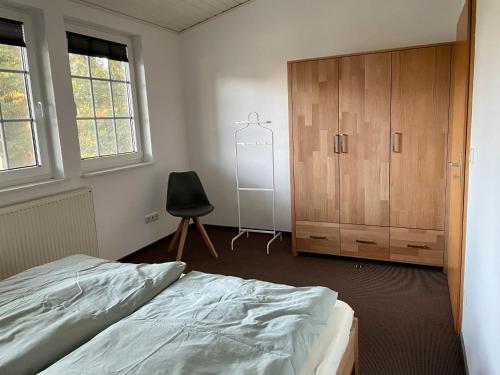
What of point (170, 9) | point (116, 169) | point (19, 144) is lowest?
point (116, 169)

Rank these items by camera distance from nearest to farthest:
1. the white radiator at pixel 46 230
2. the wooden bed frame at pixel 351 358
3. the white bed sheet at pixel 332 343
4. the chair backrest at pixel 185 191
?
the white bed sheet at pixel 332 343 < the wooden bed frame at pixel 351 358 < the white radiator at pixel 46 230 < the chair backrest at pixel 185 191

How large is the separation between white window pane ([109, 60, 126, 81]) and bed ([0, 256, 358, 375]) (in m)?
2.46

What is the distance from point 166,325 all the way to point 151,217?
297cm

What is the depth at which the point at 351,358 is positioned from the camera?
1869mm

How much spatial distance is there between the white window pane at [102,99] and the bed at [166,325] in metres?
2.09

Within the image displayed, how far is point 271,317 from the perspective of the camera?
1578 mm

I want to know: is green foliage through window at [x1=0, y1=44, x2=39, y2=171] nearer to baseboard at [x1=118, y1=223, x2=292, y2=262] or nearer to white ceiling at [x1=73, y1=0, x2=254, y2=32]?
white ceiling at [x1=73, y1=0, x2=254, y2=32]

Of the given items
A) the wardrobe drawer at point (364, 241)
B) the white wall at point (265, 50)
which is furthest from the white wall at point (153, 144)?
the wardrobe drawer at point (364, 241)

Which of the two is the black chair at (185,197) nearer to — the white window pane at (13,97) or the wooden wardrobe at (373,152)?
the wooden wardrobe at (373,152)

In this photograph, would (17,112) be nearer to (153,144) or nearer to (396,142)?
(153,144)

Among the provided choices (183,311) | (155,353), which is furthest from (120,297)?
(155,353)

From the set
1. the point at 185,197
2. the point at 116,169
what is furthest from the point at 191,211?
the point at 116,169

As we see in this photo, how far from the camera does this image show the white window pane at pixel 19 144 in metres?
3.01

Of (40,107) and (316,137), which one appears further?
(316,137)
